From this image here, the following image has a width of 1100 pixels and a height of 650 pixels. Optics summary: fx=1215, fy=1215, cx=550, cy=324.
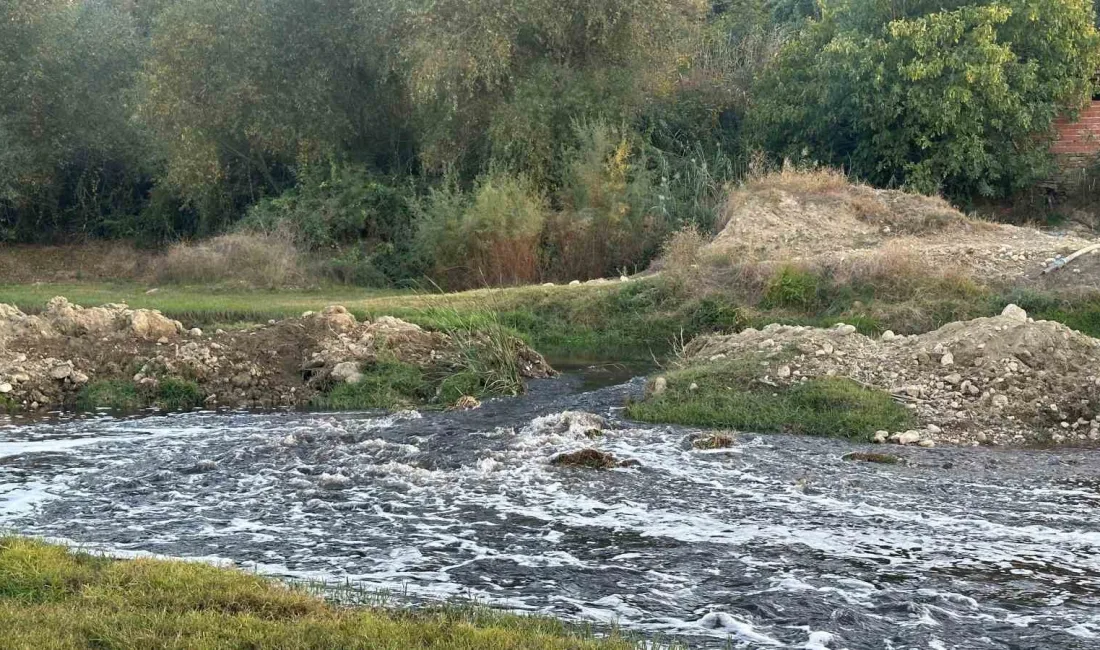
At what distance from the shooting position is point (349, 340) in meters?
17.4

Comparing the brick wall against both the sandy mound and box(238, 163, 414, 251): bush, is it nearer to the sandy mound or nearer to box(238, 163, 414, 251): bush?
the sandy mound

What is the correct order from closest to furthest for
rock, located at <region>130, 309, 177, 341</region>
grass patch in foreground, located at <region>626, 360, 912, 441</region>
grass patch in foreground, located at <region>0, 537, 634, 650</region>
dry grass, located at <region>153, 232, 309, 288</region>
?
grass patch in foreground, located at <region>0, 537, 634, 650</region>
grass patch in foreground, located at <region>626, 360, 912, 441</region>
rock, located at <region>130, 309, 177, 341</region>
dry grass, located at <region>153, 232, 309, 288</region>

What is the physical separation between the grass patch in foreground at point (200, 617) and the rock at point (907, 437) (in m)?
7.13

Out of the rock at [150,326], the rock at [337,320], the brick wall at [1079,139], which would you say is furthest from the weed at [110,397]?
the brick wall at [1079,139]

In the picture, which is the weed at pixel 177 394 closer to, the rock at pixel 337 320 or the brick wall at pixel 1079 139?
the rock at pixel 337 320

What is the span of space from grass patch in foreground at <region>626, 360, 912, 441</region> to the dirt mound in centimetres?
24

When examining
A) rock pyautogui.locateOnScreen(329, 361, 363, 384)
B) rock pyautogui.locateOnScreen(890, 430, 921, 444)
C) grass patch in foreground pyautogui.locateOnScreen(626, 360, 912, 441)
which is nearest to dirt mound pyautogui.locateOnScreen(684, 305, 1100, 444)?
rock pyautogui.locateOnScreen(890, 430, 921, 444)

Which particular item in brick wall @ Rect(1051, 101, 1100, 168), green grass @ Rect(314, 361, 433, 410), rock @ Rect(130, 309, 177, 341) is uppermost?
brick wall @ Rect(1051, 101, 1100, 168)

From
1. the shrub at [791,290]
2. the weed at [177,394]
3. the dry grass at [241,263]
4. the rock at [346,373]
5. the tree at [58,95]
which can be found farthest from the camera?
the tree at [58,95]

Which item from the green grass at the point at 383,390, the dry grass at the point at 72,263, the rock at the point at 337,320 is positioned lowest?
the dry grass at the point at 72,263

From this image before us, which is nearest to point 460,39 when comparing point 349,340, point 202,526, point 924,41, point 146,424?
point 924,41

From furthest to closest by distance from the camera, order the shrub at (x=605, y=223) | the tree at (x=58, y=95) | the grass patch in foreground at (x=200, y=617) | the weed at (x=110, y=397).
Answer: the tree at (x=58, y=95) < the shrub at (x=605, y=223) < the weed at (x=110, y=397) < the grass patch in foreground at (x=200, y=617)

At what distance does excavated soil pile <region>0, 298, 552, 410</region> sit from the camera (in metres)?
16.2

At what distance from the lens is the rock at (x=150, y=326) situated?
17.3 meters
